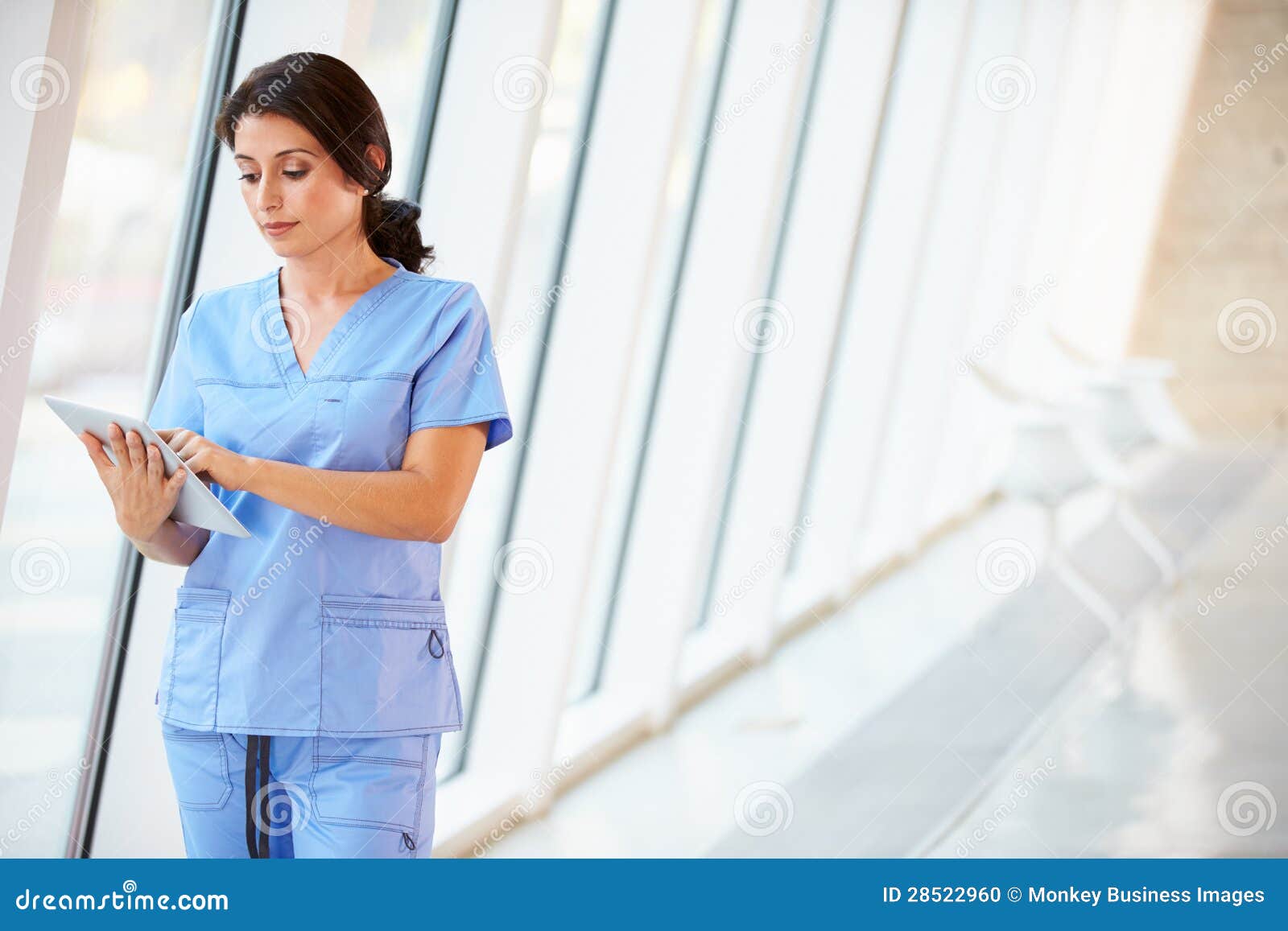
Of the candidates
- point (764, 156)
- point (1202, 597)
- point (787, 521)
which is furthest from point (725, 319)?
point (1202, 597)

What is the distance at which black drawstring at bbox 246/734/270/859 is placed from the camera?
1.50 meters

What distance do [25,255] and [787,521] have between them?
11.6 ft

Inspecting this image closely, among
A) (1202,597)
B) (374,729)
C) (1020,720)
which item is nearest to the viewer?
(374,729)

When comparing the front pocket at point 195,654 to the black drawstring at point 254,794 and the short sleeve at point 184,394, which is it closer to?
the black drawstring at point 254,794

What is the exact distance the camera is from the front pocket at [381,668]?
1.53 m

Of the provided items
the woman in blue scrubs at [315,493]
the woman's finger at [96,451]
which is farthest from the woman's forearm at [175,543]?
the woman's finger at [96,451]

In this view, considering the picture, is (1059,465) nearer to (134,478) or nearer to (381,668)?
(381,668)

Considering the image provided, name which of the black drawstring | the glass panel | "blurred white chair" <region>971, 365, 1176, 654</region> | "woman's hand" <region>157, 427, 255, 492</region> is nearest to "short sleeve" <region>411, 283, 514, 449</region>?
"woman's hand" <region>157, 427, 255, 492</region>

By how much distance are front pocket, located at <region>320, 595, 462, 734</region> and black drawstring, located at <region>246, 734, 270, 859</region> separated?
3.2 inches

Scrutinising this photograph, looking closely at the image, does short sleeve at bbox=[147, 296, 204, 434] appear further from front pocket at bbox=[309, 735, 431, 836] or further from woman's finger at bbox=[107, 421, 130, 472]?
front pocket at bbox=[309, 735, 431, 836]

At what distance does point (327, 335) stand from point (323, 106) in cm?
29

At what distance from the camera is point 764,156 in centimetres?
382

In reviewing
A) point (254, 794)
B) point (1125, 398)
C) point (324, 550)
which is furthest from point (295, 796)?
point (1125, 398)

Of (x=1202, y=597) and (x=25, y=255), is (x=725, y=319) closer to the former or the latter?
(x=25, y=255)
